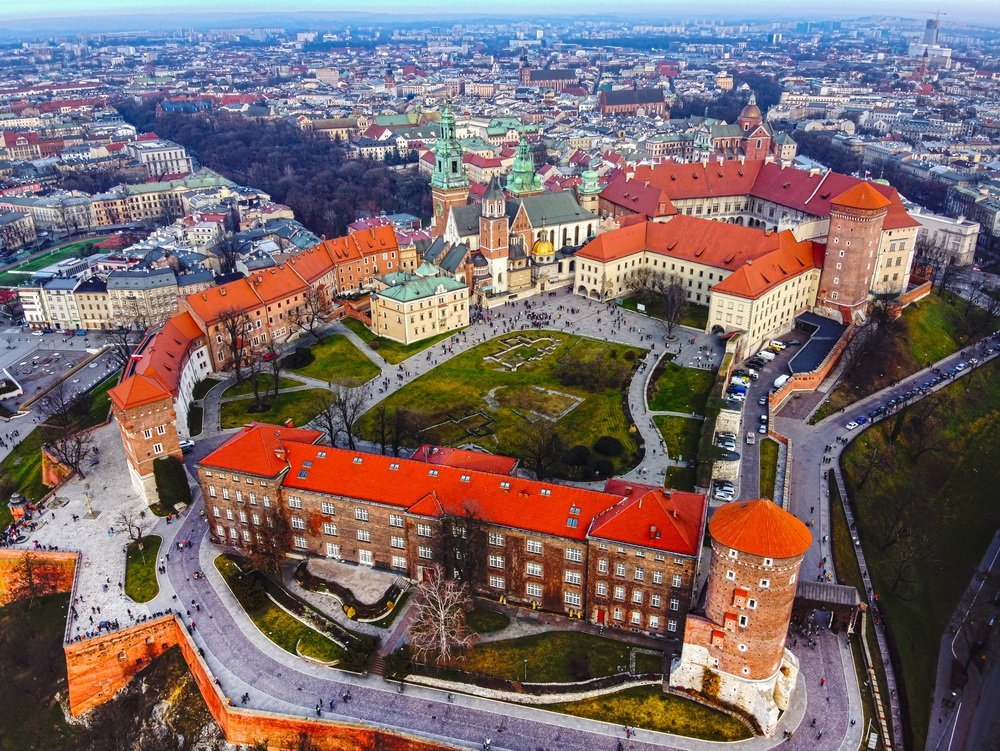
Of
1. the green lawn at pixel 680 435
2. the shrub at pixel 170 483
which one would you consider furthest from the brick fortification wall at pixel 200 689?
the green lawn at pixel 680 435

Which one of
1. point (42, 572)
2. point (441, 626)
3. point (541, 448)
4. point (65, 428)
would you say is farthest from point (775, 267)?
point (65, 428)

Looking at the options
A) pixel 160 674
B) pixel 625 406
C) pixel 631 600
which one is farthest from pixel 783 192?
pixel 160 674

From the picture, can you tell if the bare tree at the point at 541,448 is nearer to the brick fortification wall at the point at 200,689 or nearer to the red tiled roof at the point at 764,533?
the red tiled roof at the point at 764,533

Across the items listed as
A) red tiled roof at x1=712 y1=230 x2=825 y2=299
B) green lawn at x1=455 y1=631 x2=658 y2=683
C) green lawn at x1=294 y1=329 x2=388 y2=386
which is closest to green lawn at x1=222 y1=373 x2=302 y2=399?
green lawn at x1=294 y1=329 x2=388 y2=386

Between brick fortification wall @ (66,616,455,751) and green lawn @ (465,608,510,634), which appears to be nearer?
brick fortification wall @ (66,616,455,751)

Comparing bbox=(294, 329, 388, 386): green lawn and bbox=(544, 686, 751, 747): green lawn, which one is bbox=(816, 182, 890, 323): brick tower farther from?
bbox=(544, 686, 751, 747): green lawn

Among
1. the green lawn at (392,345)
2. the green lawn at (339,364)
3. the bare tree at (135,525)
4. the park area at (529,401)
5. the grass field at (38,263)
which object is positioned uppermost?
the park area at (529,401)
